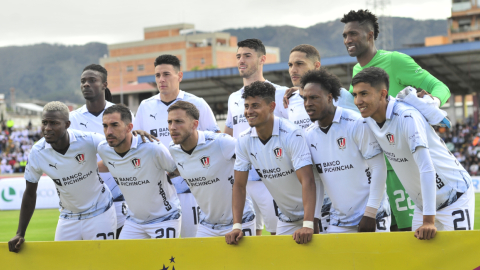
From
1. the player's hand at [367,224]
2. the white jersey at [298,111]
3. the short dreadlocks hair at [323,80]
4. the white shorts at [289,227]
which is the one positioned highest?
the short dreadlocks hair at [323,80]

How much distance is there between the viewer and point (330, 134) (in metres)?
4.85

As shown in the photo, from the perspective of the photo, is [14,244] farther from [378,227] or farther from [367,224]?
[378,227]

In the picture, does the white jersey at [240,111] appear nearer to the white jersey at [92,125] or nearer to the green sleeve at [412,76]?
the green sleeve at [412,76]

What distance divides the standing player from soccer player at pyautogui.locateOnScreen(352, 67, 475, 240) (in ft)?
11.2

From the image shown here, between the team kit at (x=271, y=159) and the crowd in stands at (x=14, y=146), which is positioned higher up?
the team kit at (x=271, y=159)

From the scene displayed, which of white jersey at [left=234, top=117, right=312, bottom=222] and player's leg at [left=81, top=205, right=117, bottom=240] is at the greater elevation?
white jersey at [left=234, top=117, right=312, bottom=222]

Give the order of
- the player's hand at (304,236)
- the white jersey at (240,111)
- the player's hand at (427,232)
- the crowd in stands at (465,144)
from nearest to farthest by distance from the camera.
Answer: the player's hand at (427,232), the player's hand at (304,236), the white jersey at (240,111), the crowd in stands at (465,144)

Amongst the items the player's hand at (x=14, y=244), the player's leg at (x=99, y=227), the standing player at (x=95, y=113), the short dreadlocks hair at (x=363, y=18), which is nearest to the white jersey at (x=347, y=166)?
the short dreadlocks hair at (x=363, y=18)

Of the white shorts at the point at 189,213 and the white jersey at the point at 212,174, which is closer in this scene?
the white jersey at the point at 212,174

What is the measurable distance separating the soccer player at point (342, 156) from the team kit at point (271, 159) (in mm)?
10

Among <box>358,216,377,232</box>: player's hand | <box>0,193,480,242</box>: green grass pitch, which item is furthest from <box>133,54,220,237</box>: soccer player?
<box>0,193,480,242</box>: green grass pitch

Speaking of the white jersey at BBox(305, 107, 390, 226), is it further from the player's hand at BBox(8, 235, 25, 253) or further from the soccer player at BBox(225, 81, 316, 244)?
the player's hand at BBox(8, 235, 25, 253)

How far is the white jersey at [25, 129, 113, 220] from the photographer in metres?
5.77

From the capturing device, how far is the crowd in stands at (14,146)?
33316 mm
